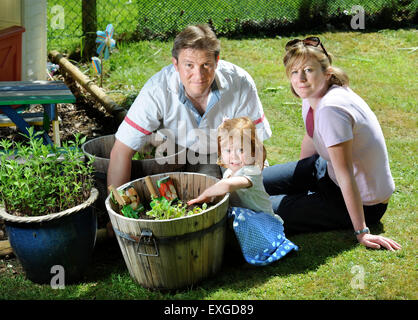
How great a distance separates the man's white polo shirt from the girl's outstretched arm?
2.21 ft

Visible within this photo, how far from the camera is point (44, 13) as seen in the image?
5.66 meters

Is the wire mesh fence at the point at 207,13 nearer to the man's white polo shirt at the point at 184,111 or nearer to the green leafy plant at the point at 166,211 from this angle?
the man's white polo shirt at the point at 184,111

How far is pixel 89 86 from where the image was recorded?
6.29m

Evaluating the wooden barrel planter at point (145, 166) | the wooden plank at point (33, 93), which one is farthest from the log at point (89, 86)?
the wooden barrel planter at point (145, 166)

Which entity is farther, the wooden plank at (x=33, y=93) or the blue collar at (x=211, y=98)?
the wooden plank at (x=33, y=93)

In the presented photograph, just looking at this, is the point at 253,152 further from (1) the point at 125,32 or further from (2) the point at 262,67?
(1) the point at 125,32

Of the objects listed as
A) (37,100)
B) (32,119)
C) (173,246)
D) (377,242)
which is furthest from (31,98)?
(377,242)

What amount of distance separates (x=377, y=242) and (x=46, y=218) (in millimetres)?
1950

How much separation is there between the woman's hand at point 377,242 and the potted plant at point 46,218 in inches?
64.6

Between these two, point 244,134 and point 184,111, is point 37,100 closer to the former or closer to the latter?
point 184,111

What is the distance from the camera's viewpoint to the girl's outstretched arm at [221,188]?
10.7 ft

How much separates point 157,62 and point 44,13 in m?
1.94

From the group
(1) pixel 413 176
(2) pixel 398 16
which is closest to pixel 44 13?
(1) pixel 413 176

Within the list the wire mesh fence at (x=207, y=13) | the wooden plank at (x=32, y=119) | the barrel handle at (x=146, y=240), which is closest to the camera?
the barrel handle at (x=146, y=240)
